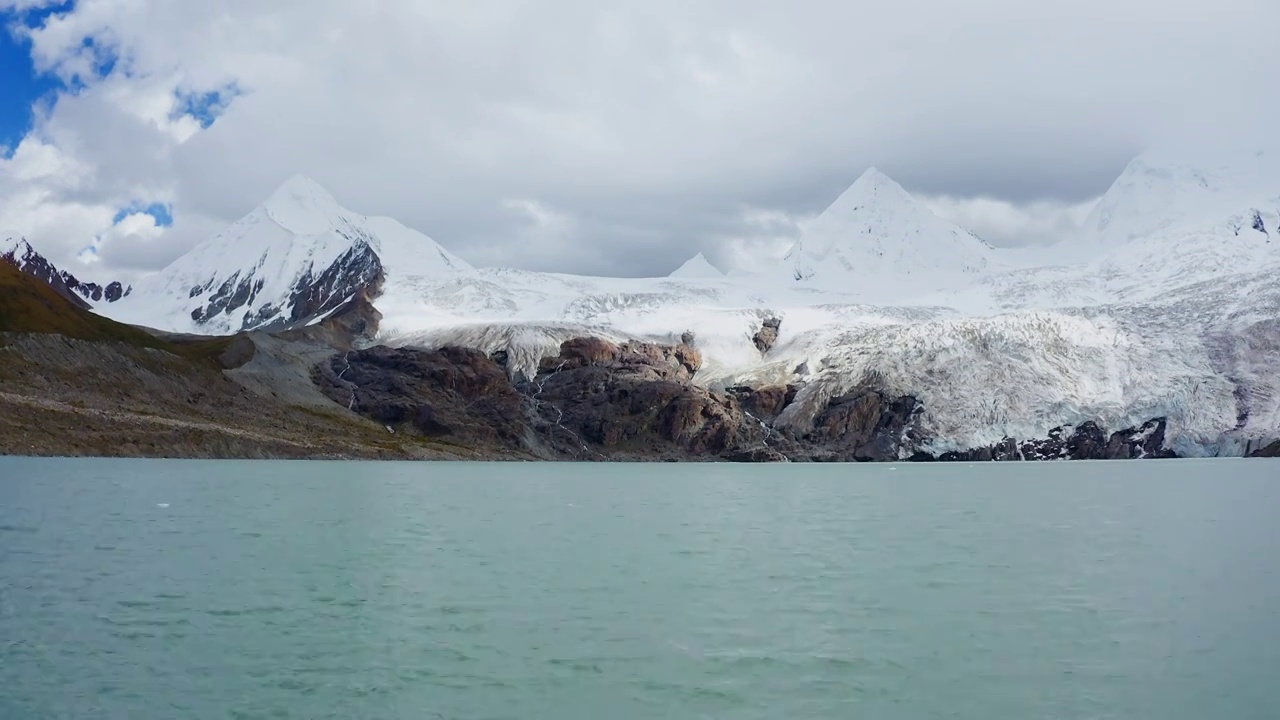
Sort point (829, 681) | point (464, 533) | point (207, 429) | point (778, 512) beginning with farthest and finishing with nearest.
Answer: point (207, 429)
point (778, 512)
point (464, 533)
point (829, 681)

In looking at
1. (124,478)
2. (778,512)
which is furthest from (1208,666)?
(124,478)

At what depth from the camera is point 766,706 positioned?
77.2 ft

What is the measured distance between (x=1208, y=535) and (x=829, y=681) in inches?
1545

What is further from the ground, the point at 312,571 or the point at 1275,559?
the point at 1275,559

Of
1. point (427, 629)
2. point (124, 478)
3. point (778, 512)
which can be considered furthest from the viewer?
point (124, 478)

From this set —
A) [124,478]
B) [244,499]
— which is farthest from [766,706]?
[124,478]

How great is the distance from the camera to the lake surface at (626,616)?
78.3ft

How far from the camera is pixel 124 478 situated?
3900 inches

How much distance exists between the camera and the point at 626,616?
33094 mm

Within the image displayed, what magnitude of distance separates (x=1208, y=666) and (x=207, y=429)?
161 metres

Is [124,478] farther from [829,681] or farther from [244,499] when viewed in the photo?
[829,681]

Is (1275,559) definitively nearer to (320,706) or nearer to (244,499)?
(320,706)

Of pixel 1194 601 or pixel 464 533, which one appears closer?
pixel 1194 601

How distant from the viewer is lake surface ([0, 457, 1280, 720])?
23875 millimetres
